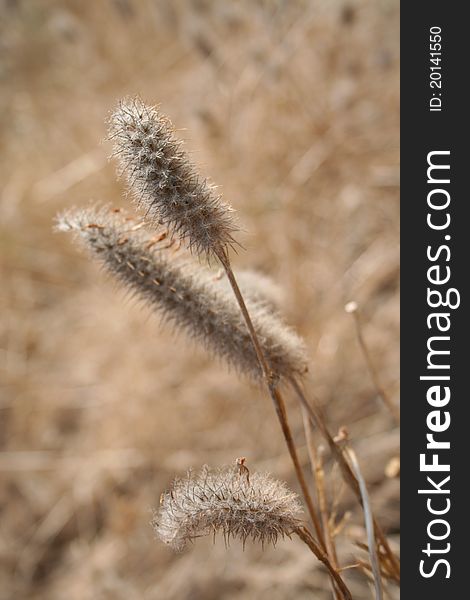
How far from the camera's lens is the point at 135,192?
0.84 meters

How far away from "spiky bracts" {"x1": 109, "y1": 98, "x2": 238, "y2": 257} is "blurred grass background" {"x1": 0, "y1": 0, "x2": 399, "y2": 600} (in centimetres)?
121

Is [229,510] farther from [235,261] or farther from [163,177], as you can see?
[235,261]

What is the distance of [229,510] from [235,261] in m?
1.60

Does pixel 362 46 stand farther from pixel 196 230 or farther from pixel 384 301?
pixel 196 230

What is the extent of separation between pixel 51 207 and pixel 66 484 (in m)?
1.13

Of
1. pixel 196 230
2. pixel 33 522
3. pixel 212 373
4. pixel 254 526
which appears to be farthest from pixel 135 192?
pixel 33 522

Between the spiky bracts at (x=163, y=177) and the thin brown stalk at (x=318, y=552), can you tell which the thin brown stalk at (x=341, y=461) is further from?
the spiky bracts at (x=163, y=177)

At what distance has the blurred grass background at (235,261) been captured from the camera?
2.18 meters

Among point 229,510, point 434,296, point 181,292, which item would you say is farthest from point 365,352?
point 229,510

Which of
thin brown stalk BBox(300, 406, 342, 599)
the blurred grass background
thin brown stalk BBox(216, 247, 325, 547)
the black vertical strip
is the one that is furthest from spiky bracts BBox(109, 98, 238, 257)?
the blurred grass background

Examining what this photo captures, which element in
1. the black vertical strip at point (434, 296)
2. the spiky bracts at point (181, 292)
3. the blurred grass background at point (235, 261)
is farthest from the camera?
the blurred grass background at point (235, 261)

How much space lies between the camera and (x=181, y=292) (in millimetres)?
989

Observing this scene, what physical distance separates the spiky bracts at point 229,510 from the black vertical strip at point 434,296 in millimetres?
414

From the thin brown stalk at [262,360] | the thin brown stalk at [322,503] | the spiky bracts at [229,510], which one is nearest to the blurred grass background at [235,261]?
the thin brown stalk at [322,503]
